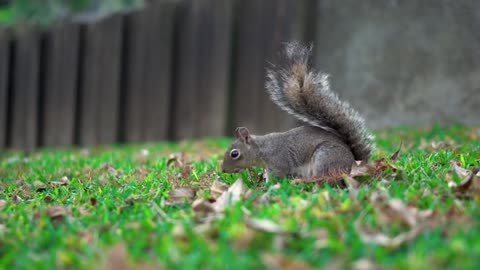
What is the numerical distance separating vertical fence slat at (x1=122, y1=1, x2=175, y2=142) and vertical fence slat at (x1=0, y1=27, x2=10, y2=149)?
2.12m

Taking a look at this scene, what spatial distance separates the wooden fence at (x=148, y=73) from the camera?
272 inches

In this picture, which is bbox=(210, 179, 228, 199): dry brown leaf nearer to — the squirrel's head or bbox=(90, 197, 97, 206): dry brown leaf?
the squirrel's head

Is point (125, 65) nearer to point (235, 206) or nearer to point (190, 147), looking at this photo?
point (190, 147)

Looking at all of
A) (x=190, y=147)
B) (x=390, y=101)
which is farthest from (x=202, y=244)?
(x=390, y=101)

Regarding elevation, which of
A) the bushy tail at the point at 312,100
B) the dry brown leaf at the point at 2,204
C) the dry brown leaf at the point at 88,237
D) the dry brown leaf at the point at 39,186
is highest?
the bushy tail at the point at 312,100

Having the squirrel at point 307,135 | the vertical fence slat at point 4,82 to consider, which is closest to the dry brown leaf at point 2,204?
the squirrel at point 307,135

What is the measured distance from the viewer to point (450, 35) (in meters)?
6.34

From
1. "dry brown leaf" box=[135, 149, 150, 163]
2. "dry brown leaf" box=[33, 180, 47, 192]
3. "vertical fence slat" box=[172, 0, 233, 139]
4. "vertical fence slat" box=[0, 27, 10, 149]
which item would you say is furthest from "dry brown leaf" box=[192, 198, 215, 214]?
"vertical fence slat" box=[0, 27, 10, 149]

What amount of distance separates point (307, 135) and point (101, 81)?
5.34m

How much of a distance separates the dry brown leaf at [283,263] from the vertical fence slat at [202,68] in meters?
5.45

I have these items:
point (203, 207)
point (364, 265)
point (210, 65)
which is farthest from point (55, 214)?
point (210, 65)

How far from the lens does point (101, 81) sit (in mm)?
8211

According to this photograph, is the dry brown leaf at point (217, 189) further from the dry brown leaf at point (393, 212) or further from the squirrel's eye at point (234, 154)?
the dry brown leaf at point (393, 212)

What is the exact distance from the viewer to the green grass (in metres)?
1.86
